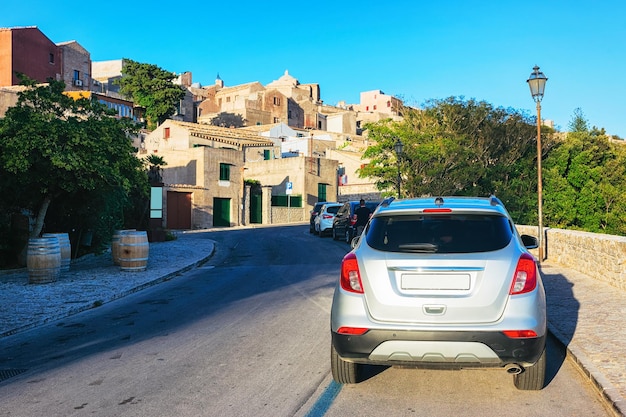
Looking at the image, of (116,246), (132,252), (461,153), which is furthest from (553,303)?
(461,153)

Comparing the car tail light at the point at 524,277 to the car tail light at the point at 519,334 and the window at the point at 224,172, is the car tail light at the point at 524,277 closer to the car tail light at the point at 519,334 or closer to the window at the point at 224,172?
the car tail light at the point at 519,334

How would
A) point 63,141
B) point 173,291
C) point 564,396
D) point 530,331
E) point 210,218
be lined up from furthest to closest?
1. point 210,218
2. point 63,141
3. point 173,291
4. point 564,396
5. point 530,331

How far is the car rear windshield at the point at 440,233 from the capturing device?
4801 mm

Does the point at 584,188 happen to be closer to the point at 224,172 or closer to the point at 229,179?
the point at 229,179

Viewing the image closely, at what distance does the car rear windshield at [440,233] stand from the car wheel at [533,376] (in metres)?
1.14

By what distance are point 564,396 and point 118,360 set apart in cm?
463

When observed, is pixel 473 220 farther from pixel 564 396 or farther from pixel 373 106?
pixel 373 106

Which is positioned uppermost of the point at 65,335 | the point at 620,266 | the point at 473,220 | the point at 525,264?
the point at 473,220

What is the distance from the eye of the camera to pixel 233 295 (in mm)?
10891

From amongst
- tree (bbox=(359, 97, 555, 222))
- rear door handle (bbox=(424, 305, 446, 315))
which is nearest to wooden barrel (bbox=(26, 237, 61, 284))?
rear door handle (bbox=(424, 305, 446, 315))

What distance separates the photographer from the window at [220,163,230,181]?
42656 mm

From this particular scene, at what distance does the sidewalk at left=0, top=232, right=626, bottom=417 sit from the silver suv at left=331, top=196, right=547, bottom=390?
1018 mm

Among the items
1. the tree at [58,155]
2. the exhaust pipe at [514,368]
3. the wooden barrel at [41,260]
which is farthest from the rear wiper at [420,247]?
the wooden barrel at [41,260]

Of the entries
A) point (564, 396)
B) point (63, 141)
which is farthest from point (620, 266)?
point (63, 141)
